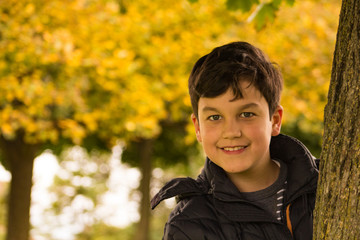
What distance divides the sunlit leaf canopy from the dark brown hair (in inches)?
192

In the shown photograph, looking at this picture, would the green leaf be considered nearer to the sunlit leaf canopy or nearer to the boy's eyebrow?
the boy's eyebrow

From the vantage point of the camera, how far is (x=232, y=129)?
7.22 ft

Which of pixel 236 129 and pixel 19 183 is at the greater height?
pixel 19 183

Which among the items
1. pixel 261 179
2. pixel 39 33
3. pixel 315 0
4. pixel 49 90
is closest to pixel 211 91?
pixel 261 179

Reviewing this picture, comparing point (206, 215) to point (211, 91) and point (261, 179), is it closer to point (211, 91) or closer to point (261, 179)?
point (261, 179)

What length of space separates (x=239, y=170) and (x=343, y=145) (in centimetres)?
68

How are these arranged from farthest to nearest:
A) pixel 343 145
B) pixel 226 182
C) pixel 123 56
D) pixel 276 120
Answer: pixel 123 56 < pixel 276 120 < pixel 226 182 < pixel 343 145

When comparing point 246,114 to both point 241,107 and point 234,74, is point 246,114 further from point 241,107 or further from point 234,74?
point 234,74

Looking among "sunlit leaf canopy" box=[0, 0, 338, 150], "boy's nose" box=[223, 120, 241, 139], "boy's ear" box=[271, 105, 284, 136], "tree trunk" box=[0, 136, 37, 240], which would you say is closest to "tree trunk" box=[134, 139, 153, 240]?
"sunlit leaf canopy" box=[0, 0, 338, 150]

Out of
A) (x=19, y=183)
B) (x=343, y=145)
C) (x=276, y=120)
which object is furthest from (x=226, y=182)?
(x=19, y=183)

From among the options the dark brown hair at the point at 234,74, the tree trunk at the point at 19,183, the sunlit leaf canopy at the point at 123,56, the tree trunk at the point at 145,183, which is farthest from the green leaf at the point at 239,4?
the tree trunk at the point at 145,183

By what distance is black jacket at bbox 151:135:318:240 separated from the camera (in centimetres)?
213

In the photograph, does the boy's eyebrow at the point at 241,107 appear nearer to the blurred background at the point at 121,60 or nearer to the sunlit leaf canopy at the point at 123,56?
the blurred background at the point at 121,60

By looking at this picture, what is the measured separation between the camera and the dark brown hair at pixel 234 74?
88.5 inches
